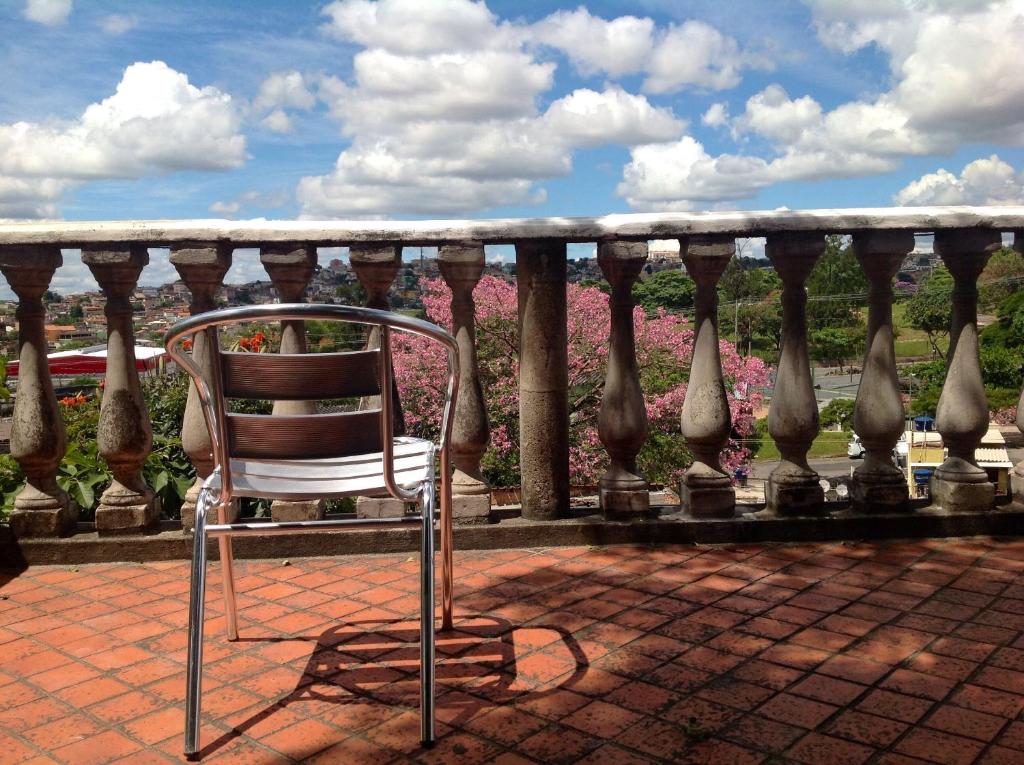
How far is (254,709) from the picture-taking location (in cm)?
241

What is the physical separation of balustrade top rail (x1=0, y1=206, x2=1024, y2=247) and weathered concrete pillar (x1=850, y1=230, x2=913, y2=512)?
0.10 meters

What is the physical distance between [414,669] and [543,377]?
1441mm

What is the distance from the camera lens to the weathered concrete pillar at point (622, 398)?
367 centimetres

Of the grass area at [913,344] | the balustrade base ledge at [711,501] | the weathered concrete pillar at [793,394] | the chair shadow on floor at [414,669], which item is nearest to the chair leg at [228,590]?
the chair shadow on floor at [414,669]

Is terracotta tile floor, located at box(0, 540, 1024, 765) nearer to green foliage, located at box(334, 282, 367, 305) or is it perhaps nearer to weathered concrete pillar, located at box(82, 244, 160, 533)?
weathered concrete pillar, located at box(82, 244, 160, 533)

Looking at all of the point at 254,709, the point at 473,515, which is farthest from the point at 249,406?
the point at 254,709

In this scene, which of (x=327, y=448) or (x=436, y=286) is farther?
(x=436, y=286)

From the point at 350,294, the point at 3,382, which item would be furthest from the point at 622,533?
the point at 3,382

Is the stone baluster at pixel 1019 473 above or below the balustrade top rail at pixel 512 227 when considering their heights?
below

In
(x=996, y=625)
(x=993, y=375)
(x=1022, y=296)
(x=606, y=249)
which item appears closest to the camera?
(x=996, y=625)

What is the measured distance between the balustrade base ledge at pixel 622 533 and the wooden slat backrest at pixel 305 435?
1412 mm

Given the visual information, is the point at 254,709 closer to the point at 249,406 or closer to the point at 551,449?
the point at 551,449

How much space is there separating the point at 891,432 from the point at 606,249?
137 cm

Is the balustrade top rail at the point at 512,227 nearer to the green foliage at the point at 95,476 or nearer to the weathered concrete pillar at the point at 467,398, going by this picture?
the weathered concrete pillar at the point at 467,398
